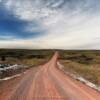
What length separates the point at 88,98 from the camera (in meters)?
14.5

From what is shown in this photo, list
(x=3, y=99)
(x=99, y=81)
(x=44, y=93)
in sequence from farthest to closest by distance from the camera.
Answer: (x=99, y=81)
(x=44, y=93)
(x=3, y=99)

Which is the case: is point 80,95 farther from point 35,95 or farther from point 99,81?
point 99,81

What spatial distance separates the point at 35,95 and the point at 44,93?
92cm

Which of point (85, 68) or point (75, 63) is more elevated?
point (85, 68)

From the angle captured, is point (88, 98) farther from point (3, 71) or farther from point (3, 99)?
point (3, 71)

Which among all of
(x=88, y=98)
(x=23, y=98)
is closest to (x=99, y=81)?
(x=88, y=98)

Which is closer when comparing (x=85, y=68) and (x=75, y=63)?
(x=85, y=68)

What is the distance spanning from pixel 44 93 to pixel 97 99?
3547mm

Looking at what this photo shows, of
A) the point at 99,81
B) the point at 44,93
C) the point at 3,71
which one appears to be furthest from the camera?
the point at 3,71

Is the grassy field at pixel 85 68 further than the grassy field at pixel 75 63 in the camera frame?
No

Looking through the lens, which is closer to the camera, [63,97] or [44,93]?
[63,97]

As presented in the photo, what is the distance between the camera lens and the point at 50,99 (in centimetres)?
1393

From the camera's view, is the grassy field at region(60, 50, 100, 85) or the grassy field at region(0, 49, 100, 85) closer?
the grassy field at region(60, 50, 100, 85)

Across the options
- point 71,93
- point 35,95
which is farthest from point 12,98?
point 71,93
